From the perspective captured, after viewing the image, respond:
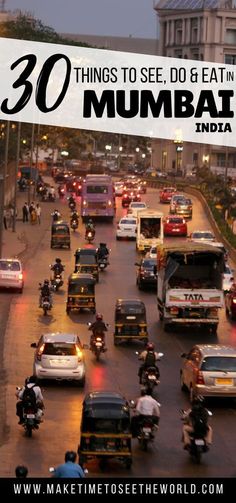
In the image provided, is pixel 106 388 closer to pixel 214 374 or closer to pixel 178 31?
pixel 214 374

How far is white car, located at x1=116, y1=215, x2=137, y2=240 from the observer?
74.8 meters

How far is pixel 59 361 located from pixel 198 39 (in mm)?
142198

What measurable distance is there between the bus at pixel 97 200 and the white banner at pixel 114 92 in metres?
4.44

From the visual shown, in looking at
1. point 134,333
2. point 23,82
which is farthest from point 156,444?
point 23,82

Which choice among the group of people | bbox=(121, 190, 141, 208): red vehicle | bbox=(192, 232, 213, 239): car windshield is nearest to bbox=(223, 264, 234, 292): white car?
bbox=(192, 232, 213, 239): car windshield

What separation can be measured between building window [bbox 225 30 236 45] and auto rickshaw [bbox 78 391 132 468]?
150583 millimetres

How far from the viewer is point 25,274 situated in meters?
57.9

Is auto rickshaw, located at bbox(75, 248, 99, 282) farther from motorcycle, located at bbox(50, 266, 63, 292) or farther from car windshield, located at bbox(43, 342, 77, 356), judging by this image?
car windshield, located at bbox(43, 342, 77, 356)

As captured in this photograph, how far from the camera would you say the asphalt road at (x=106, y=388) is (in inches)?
938

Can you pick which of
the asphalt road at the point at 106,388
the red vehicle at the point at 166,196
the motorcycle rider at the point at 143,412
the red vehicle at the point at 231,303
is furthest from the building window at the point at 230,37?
the motorcycle rider at the point at 143,412

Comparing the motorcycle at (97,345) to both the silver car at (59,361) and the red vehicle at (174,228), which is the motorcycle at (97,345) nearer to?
the silver car at (59,361)

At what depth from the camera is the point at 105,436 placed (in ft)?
76.5

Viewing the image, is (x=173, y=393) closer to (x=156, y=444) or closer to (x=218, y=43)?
(x=156, y=444)

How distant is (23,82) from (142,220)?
17.5 metres
